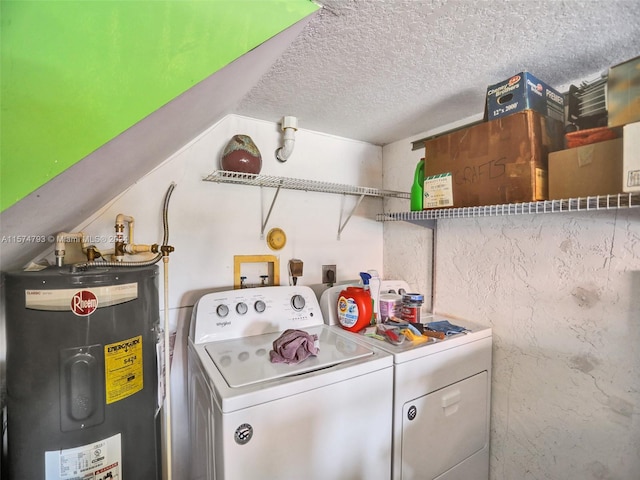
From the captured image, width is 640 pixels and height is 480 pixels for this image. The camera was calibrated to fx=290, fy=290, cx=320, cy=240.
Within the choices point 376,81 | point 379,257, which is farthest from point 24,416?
point 379,257

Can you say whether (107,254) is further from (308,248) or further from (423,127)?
(423,127)

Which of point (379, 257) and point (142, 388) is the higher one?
point (379, 257)

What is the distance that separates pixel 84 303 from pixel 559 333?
180cm

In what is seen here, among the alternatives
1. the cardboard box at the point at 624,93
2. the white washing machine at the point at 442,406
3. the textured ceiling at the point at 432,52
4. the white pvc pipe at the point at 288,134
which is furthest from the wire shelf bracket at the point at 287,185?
the cardboard box at the point at 624,93

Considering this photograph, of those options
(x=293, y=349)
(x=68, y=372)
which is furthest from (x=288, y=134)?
(x=68, y=372)

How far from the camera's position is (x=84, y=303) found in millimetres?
880

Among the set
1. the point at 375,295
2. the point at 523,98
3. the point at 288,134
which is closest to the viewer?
the point at 523,98

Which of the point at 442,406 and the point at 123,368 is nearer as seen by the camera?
the point at 123,368

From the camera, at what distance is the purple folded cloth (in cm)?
108

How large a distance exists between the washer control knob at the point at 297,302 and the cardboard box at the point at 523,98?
118cm

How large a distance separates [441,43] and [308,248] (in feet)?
3.99

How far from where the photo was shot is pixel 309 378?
3.14 feet

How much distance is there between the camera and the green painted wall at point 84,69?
48 cm

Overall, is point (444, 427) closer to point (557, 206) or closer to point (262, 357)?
point (262, 357)
